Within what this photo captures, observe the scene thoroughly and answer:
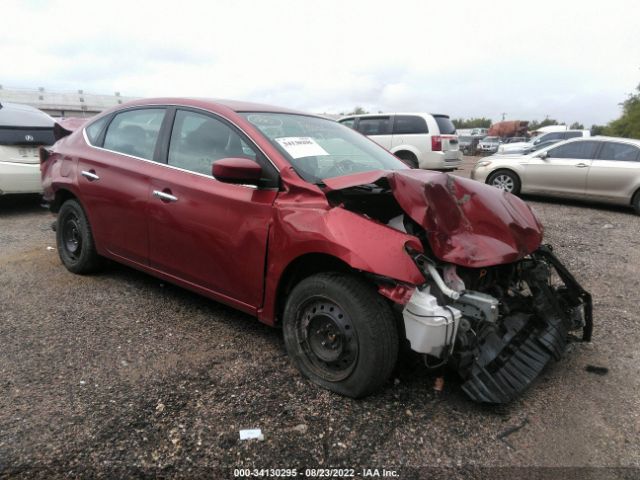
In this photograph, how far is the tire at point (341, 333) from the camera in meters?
2.43

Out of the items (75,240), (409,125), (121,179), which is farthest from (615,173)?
(75,240)

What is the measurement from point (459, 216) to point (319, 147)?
1.13 metres

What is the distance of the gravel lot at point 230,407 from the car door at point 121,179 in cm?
54

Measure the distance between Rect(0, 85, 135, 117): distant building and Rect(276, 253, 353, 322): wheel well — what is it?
25183mm

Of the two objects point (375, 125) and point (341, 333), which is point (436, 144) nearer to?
point (375, 125)

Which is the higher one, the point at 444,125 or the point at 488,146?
the point at 444,125

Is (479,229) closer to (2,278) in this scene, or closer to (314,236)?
(314,236)

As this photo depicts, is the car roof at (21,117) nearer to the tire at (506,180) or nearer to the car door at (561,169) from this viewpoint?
the tire at (506,180)

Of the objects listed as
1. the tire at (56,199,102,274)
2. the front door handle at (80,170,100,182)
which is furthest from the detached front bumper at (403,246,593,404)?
the tire at (56,199,102,274)

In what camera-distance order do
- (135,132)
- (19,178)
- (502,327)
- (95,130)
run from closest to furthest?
(502,327) → (135,132) → (95,130) → (19,178)

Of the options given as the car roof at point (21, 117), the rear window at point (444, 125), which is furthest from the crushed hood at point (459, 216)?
the rear window at point (444, 125)

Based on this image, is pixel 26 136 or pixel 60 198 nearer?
pixel 60 198

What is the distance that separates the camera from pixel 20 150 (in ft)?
21.6

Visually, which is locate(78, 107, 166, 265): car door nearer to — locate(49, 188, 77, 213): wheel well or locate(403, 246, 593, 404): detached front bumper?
locate(49, 188, 77, 213): wheel well
